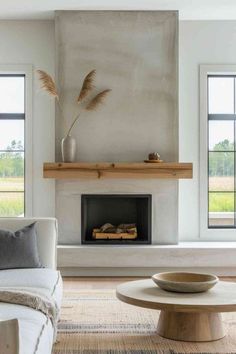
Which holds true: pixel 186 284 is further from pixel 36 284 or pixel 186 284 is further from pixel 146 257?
pixel 146 257

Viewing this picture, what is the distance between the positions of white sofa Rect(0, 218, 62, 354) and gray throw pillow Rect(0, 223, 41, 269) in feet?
0.26

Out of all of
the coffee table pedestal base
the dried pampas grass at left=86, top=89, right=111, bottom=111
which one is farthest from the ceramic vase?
the coffee table pedestal base

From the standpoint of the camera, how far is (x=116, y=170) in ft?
18.6

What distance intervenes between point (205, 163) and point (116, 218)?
3.87 feet

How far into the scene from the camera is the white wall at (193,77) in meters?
6.15

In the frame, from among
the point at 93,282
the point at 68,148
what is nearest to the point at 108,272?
the point at 93,282

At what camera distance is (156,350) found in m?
3.22

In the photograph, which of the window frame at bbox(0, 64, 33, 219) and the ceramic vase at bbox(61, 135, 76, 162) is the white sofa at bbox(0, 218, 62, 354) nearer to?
the ceramic vase at bbox(61, 135, 76, 162)

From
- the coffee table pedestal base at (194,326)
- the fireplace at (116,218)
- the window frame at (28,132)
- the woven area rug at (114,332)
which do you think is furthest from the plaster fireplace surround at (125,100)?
the coffee table pedestal base at (194,326)

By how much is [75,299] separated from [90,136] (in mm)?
1955

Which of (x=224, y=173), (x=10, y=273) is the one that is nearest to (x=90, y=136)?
(x=224, y=173)

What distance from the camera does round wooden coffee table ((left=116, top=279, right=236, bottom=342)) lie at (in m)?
3.06

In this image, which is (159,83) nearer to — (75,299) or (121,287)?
(75,299)

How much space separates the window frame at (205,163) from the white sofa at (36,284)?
249cm
